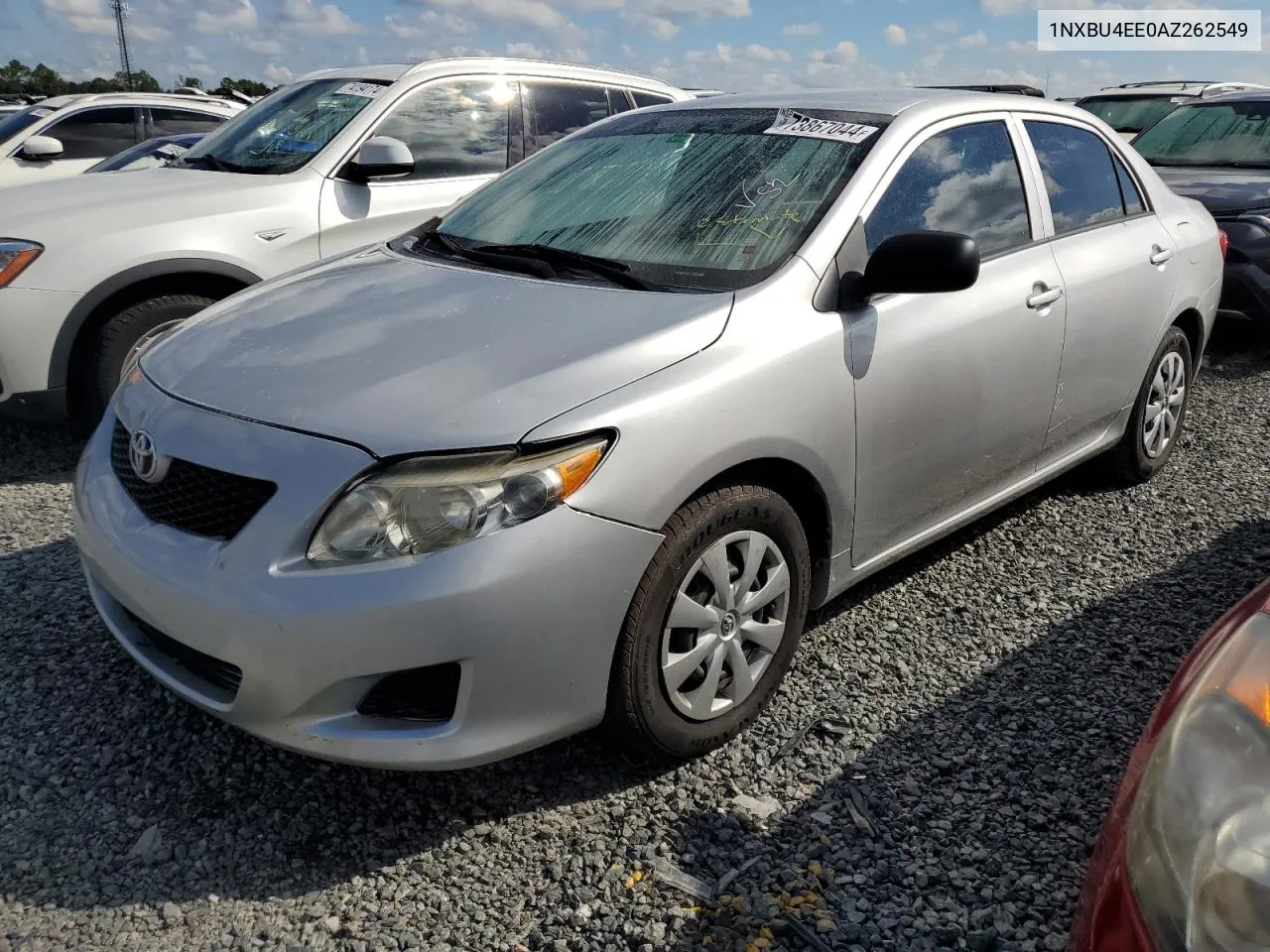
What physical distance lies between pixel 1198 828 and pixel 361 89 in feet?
17.2

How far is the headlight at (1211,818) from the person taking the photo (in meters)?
1.19

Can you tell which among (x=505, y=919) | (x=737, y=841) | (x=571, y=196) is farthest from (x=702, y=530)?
(x=571, y=196)

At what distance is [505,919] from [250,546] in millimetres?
956

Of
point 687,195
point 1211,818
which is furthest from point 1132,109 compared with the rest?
point 1211,818

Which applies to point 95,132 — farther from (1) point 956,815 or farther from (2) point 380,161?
(1) point 956,815

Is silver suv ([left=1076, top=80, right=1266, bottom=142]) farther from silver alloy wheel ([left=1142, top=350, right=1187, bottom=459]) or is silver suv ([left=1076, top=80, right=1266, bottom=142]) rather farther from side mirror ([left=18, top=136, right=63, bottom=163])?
side mirror ([left=18, top=136, right=63, bottom=163])

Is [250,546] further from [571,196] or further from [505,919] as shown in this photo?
[571,196]

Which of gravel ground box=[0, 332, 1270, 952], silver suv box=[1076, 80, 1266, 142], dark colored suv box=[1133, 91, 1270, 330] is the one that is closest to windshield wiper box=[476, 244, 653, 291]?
gravel ground box=[0, 332, 1270, 952]

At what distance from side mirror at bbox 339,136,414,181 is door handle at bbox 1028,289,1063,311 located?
9.80ft

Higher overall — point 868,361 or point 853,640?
point 868,361

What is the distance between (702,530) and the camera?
2.46 metres

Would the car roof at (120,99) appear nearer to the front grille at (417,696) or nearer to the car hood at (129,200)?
the car hood at (129,200)

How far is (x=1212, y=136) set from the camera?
26.4 ft

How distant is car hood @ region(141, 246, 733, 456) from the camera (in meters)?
2.27
